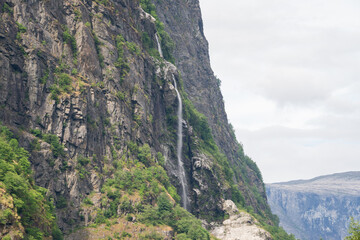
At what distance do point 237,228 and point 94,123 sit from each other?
6537 cm

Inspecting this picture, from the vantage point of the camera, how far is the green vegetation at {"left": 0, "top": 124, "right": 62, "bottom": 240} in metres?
75.4

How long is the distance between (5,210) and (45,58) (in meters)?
56.8

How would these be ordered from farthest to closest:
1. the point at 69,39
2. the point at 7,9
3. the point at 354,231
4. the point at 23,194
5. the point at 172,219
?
the point at 69,39, the point at 172,219, the point at 7,9, the point at 23,194, the point at 354,231

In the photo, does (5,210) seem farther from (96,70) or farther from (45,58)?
(96,70)

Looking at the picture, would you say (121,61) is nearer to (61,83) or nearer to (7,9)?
(61,83)

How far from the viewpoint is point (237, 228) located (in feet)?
508

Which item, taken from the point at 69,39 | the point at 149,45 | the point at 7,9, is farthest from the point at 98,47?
the point at 149,45

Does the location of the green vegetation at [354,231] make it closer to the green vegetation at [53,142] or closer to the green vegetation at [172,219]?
the green vegetation at [172,219]

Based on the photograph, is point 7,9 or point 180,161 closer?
point 7,9

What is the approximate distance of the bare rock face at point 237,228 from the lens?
14862cm

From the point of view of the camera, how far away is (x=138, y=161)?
136 metres

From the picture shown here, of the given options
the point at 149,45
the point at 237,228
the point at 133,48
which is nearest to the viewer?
the point at 133,48

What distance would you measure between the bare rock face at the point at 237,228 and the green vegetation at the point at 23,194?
7309cm

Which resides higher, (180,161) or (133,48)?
(133,48)
